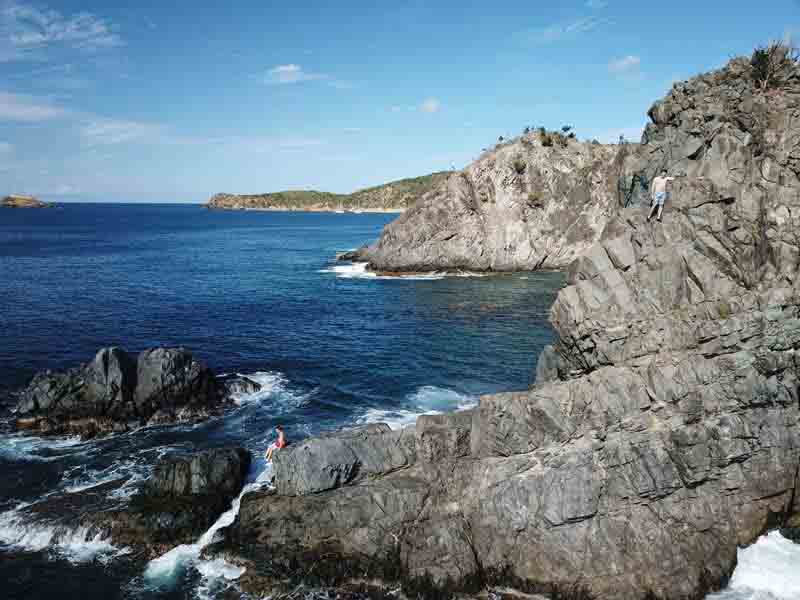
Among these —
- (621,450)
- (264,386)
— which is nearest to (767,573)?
(621,450)

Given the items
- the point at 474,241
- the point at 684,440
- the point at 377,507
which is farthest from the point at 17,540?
the point at 474,241

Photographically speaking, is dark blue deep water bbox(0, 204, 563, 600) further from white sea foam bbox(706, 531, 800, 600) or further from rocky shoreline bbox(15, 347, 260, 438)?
white sea foam bbox(706, 531, 800, 600)

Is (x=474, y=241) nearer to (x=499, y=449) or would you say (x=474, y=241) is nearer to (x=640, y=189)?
(x=640, y=189)

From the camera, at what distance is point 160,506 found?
24359 mm

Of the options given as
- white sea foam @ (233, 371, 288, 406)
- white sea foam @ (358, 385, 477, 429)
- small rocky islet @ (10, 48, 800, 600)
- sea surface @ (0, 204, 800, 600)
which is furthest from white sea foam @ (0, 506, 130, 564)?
white sea foam @ (358, 385, 477, 429)

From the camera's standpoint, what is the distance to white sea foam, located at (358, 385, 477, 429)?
3409 centimetres

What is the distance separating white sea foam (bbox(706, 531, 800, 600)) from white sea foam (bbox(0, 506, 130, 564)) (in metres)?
24.2

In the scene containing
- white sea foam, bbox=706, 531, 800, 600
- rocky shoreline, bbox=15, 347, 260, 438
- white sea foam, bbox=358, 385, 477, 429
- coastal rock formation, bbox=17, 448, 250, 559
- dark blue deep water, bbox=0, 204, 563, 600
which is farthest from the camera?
white sea foam, bbox=358, 385, 477, 429

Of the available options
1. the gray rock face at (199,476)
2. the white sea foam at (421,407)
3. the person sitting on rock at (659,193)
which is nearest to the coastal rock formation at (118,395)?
the gray rock face at (199,476)

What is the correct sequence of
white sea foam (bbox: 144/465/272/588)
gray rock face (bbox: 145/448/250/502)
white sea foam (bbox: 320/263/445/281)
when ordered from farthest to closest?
white sea foam (bbox: 320/263/445/281), gray rock face (bbox: 145/448/250/502), white sea foam (bbox: 144/465/272/588)

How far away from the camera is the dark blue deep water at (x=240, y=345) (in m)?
24.1

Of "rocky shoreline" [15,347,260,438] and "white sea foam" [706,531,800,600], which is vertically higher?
"rocky shoreline" [15,347,260,438]

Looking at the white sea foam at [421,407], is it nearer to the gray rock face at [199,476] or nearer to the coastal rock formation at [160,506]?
the gray rock face at [199,476]

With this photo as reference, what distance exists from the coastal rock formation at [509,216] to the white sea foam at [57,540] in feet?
231
